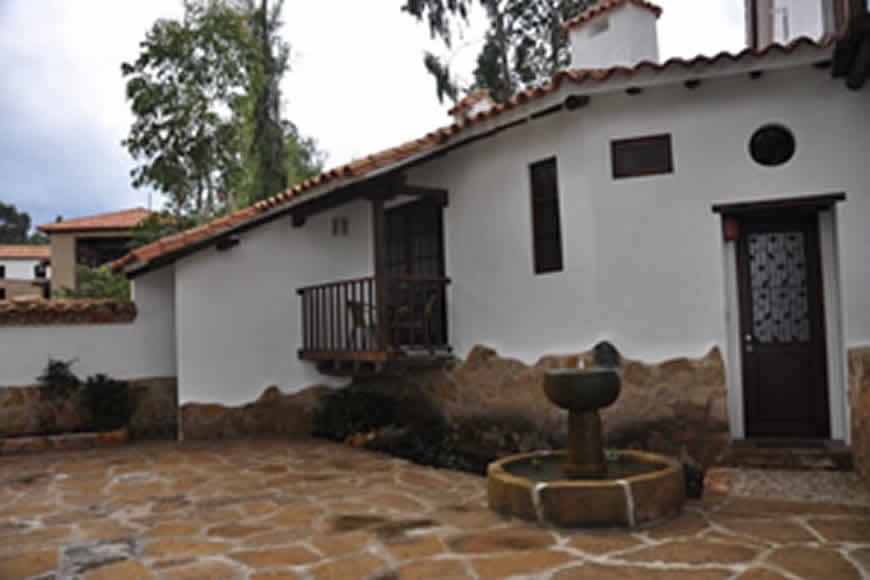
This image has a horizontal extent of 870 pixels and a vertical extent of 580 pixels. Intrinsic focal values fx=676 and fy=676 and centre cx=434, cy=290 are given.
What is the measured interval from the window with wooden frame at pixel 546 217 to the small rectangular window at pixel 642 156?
2.50 feet

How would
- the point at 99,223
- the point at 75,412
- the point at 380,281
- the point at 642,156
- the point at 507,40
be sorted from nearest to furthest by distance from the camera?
the point at 642,156
the point at 380,281
the point at 75,412
the point at 507,40
the point at 99,223

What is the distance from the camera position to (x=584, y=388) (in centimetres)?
499

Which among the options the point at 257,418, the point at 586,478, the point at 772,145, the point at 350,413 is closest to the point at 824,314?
the point at 772,145

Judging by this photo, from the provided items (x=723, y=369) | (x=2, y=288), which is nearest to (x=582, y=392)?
(x=723, y=369)

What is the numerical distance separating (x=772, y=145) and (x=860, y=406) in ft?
8.69

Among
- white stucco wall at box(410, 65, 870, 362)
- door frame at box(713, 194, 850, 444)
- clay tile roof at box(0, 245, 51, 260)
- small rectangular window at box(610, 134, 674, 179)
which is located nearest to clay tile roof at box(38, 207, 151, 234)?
white stucco wall at box(410, 65, 870, 362)

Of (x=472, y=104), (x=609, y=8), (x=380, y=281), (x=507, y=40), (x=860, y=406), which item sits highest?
(x=507, y=40)

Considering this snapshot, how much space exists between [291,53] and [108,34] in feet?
20.8

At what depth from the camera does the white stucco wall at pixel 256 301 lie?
942 centimetres

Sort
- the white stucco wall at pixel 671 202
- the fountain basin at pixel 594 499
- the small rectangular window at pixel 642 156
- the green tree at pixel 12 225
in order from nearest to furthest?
the fountain basin at pixel 594 499 < the white stucco wall at pixel 671 202 < the small rectangular window at pixel 642 156 < the green tree at pixel 12 225

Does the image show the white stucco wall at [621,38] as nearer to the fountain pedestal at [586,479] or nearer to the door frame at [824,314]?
the door frame at [824,314]

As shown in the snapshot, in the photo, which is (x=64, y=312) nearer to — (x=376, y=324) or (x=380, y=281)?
(x=376, y=324)

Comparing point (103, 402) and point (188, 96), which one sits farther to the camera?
point (188, 96)

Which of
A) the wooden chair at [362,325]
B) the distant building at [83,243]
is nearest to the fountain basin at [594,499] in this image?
the wooden chair at [362,325]
